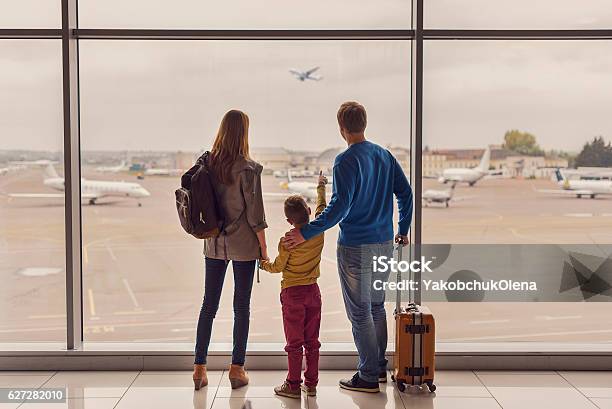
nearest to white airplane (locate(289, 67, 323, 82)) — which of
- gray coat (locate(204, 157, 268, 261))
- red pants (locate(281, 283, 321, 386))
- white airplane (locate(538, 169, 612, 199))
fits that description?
gray coat (locate(204, 157, 268, 261))

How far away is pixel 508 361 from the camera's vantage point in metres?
3.64

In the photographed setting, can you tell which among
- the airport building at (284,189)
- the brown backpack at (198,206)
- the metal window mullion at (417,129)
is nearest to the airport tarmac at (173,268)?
the airport building at (284,189)

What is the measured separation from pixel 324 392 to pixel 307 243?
0.79 m

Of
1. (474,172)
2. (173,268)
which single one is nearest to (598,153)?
(474,172)

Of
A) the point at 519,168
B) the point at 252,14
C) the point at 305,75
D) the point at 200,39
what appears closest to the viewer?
the point at 200,39

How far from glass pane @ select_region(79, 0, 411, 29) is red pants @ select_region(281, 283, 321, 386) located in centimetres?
154

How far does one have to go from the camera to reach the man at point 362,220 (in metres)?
3.18

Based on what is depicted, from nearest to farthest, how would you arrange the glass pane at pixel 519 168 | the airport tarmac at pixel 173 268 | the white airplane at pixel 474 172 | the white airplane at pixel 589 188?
the glass pane at pixel 519 168, the white airplane at pixel 589 188, the white airplane at pixel 474 172, the airport tarmac at pixel 173 268

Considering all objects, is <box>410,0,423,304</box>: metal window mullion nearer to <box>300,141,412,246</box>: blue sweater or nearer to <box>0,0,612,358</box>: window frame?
<box>0,0,612,358</box>: window frame

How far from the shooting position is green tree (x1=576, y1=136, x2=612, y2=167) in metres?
4.60

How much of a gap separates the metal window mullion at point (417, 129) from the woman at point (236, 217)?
909 mm

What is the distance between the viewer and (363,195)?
3.21 meters

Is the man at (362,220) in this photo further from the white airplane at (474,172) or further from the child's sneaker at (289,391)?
the white airplane at (474,172)

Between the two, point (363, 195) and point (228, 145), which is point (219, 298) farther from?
point (363, 195)
